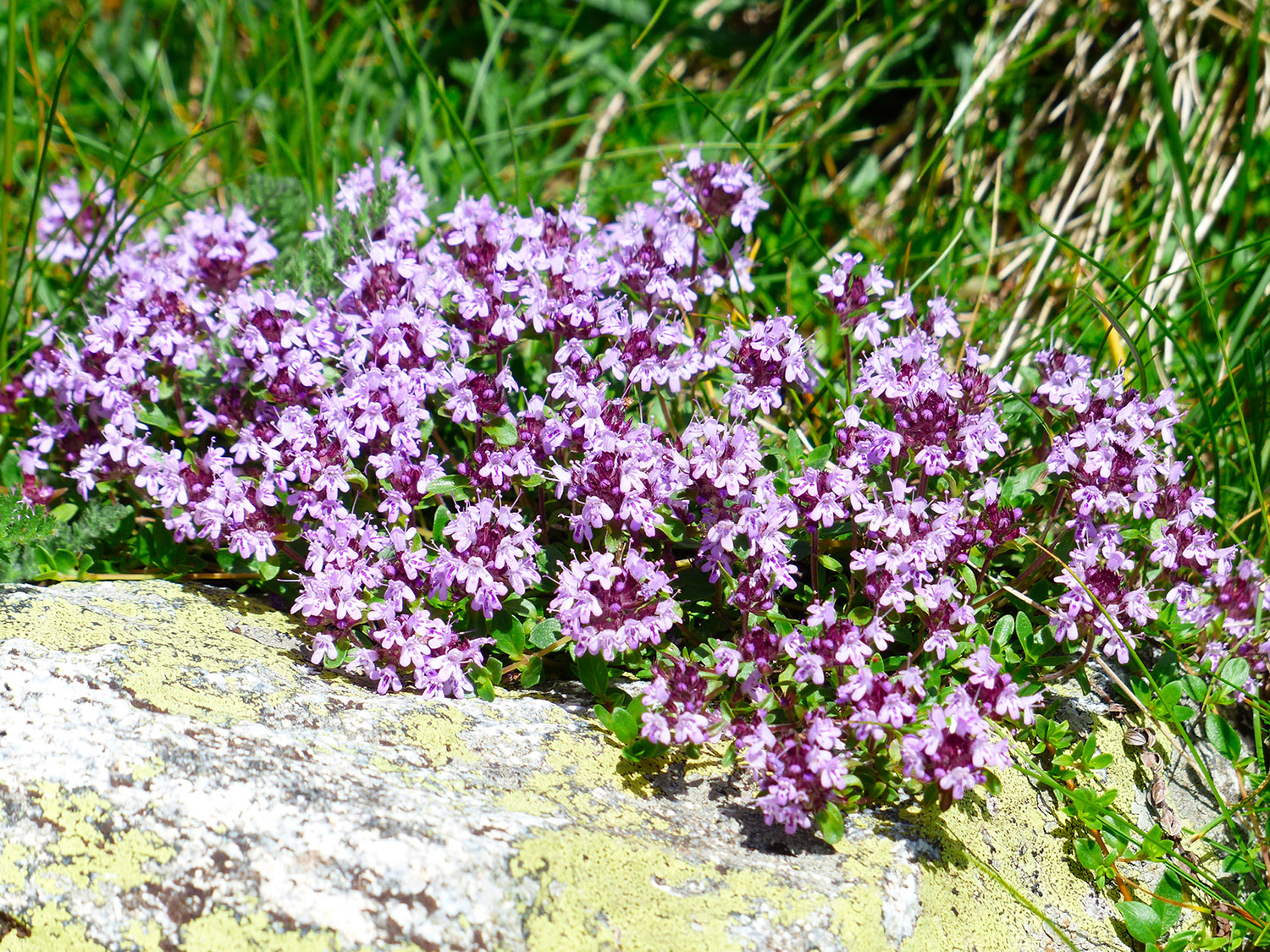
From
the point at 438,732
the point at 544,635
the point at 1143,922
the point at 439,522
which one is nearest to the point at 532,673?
the point at 544,635

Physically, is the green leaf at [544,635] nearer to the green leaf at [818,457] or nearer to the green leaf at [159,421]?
the green leaf at [818,457]

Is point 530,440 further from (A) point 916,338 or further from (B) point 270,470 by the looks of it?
(A) point 916,338

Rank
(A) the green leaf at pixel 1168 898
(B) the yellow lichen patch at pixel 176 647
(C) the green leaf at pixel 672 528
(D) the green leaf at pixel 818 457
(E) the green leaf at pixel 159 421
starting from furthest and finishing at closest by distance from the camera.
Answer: (E) the green leaf at pixel 159 421
(D) the green leaf at pixel 818 457
(C) the green leaf at pixel 672 528
(A) the green leaf at pixel 1168 898
(B) the yellow lichen patch at pixel 176 647

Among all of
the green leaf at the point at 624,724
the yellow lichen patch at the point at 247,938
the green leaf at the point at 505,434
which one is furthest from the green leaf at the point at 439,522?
the yellow lichen patch at the point at 247,938

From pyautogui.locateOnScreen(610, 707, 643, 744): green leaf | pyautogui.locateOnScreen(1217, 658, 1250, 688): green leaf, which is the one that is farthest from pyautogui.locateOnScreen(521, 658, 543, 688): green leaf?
pyautogui.locateOnScreen(1217, 658, 1250, 688): green leaf

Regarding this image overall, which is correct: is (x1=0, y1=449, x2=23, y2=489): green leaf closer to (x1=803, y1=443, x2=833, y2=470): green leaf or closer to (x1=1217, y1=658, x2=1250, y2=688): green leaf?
(x1=803, y1=443, x2=833, y2=470): green leaf

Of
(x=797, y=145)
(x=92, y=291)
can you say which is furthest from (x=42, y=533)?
(x=797, y=145)
